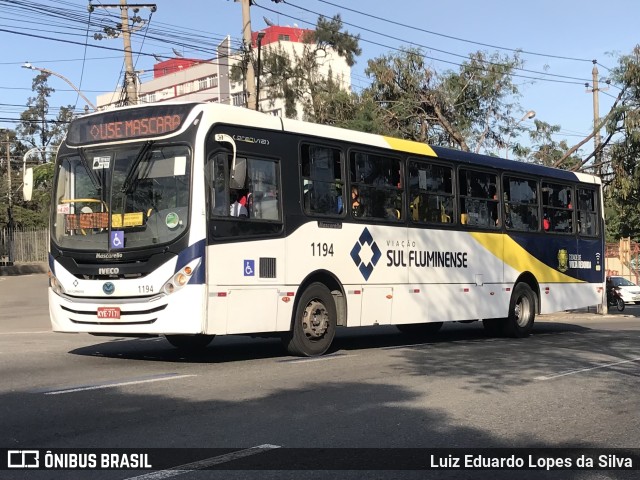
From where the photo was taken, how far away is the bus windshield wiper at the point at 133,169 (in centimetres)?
1056

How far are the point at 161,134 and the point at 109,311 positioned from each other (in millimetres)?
2408

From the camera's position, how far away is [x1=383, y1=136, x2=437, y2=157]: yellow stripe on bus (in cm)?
1380

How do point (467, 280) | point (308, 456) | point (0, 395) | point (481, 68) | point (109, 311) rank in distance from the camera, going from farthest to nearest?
point (481, 68), point (467, 280), point (109, 311), point (0, 395), point (308, 456)

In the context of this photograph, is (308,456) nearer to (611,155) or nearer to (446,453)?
(446,453)

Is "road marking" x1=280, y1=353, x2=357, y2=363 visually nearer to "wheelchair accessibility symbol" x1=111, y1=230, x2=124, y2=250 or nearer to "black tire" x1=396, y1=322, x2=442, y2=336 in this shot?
"wheelchair accessibility symbol" x1=111, y1=230, x2=124, y2=250

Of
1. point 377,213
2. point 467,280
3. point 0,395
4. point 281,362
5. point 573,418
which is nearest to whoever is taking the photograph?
point 573,418

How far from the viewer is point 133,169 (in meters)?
10.6

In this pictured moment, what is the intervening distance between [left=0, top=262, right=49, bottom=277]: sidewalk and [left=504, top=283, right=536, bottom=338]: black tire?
29.3 meters

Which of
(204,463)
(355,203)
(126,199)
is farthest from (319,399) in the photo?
(355,203)

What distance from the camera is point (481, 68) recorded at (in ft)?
102

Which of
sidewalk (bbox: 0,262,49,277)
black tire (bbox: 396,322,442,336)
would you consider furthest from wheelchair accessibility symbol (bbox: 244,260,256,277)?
sidewalk (bbox: 0,262,49,277)

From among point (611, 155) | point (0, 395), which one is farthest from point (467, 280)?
point (611, 155)

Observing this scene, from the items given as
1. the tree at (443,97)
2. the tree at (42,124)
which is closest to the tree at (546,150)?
the tree at (443,97)

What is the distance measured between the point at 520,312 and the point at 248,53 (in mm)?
11171
